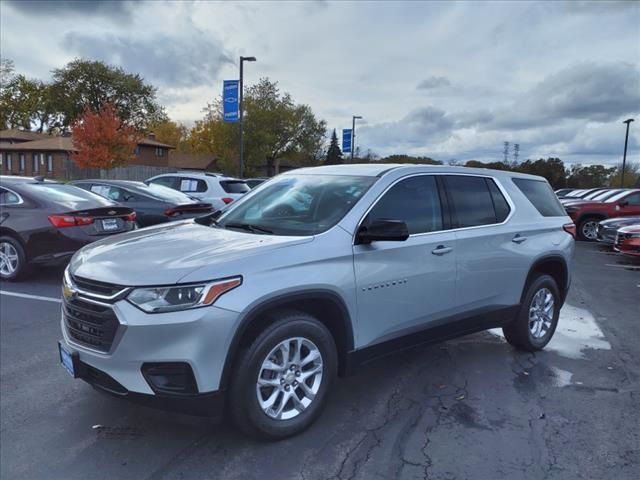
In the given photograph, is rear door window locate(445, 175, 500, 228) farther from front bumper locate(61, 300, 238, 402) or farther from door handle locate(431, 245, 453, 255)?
front bumper locate(61, 300, 238, 402)

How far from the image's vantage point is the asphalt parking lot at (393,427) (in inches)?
117

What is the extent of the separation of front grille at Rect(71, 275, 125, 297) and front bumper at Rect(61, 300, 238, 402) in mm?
88

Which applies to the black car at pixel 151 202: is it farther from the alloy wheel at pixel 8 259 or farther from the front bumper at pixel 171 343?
the front bumper at pixel 171 343

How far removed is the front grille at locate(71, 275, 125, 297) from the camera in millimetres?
2918

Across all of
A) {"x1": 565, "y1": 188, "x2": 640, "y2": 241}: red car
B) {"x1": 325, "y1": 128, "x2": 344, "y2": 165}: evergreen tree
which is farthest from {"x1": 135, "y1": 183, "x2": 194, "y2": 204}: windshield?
{"x1": 325, "y1": 128, "x2": 344, "y2": 165}: evergreen tree

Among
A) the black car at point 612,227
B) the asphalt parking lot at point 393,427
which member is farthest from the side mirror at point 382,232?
the black car at point 612,227

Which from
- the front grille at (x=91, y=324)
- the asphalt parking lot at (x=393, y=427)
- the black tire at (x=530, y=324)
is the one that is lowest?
the asphalt parking lot at (x=393, y=427)

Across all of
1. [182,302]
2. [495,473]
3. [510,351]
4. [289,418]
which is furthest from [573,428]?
Result: [182,302]

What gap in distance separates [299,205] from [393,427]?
1799mm

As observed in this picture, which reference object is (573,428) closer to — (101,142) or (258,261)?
(258,261)

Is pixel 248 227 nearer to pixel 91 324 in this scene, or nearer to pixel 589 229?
pixel 91 324

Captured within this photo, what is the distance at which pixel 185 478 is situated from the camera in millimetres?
2838

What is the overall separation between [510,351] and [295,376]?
9.16 feet

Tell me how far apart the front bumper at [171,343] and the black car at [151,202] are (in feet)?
24.2
